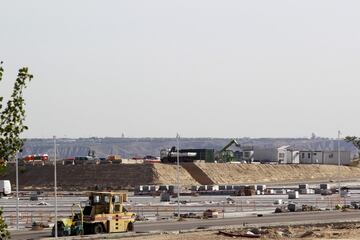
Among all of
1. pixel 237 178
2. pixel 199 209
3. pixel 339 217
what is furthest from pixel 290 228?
pixel 237 178

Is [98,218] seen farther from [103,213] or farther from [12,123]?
[12,123]

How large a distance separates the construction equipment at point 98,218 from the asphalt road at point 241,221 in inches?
77.0

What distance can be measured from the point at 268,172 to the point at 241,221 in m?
103

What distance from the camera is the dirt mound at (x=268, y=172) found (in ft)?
499

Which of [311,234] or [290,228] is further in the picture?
[290,228]

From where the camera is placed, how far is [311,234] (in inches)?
1882

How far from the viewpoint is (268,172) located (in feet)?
531

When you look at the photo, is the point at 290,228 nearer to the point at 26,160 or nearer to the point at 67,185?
the point at 67,185

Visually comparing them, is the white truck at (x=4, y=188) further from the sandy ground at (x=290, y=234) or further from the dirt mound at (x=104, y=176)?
the sandy ground at (x=290, y=234)

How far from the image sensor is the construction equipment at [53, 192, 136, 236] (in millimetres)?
47250

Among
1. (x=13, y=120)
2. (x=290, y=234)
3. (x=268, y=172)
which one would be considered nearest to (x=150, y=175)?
(x=268, y=172)

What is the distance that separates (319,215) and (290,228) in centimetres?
1329

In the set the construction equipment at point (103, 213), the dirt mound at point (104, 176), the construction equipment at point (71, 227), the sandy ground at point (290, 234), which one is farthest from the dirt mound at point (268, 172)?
the construction equipment at point (71, 227)

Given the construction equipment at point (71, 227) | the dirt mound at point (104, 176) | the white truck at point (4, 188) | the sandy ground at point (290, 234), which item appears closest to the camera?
the sandy ground at point (290, 234)
